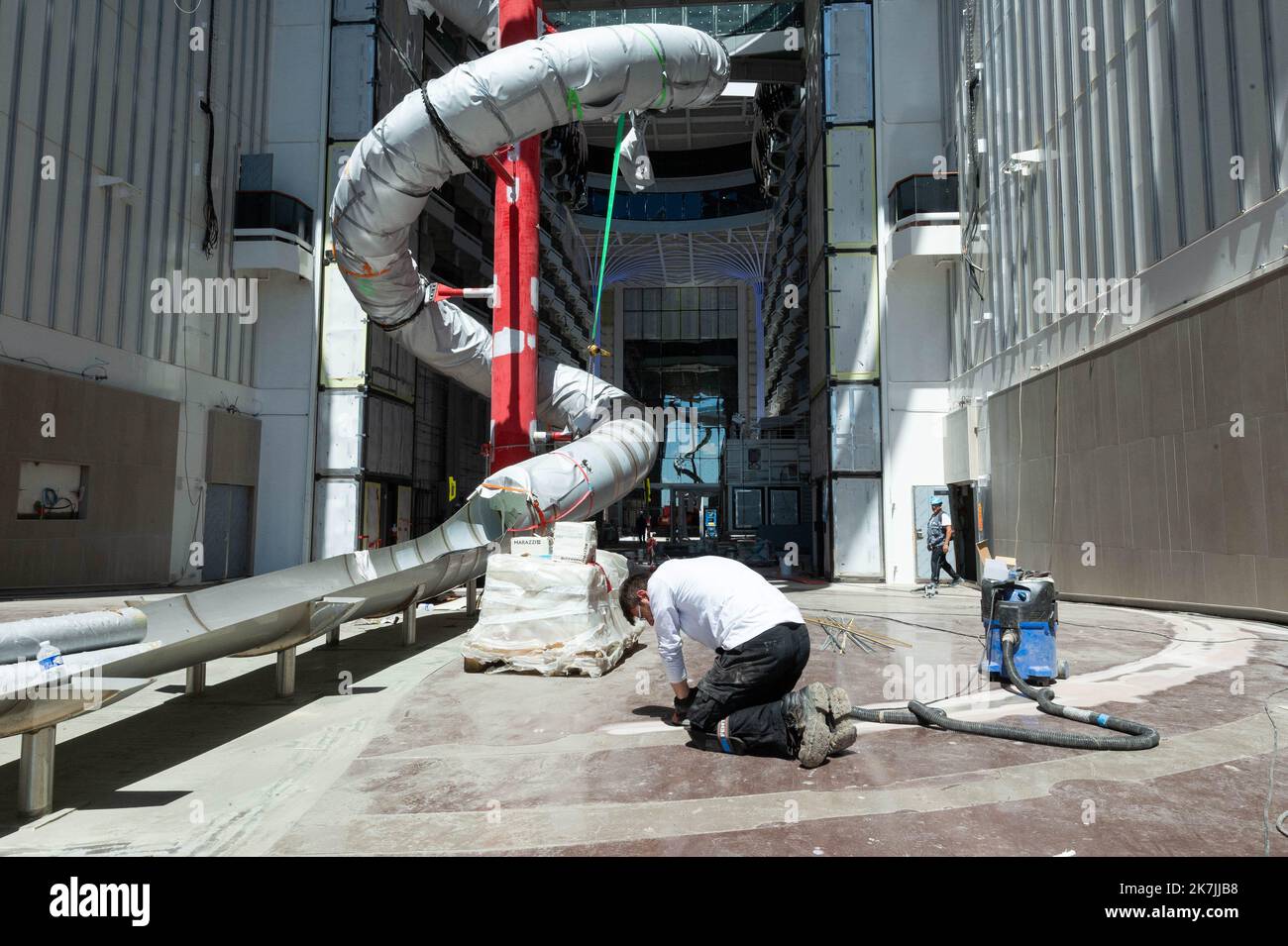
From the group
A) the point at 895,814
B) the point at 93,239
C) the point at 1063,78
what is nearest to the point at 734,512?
the point at 1063,78

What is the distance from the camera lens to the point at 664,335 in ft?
156

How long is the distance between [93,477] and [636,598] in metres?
11.8

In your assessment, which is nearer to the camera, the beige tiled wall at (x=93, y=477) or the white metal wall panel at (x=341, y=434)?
the beige tiled wall at (x=93, y=477)

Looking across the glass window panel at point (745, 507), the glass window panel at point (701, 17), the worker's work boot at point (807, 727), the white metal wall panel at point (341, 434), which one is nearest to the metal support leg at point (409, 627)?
the worker's work boot at point (807, 727)

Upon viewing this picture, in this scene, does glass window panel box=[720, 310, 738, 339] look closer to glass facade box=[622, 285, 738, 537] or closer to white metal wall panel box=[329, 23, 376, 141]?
glass facade box=[622, 285, 738, 537]

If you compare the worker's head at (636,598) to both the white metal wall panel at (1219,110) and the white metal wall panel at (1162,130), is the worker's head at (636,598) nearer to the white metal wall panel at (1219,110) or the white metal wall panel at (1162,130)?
the white metal wall panel at (1219,110)

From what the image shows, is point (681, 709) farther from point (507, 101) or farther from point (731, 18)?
point (731, 18)

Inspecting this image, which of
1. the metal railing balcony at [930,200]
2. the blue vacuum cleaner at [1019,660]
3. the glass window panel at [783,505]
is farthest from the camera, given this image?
the glass window panel at [783,505]

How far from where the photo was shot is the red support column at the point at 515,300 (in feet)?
36.1

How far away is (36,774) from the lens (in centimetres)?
323

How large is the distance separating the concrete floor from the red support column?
17.2ft

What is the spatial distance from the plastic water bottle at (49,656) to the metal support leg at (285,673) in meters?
1.96
